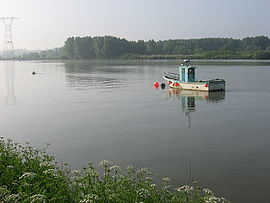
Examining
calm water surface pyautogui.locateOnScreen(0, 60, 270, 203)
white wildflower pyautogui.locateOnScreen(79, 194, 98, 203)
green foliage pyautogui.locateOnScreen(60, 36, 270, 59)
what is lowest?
calm water surface pyautogui.locateOnScreen(0, 60, 270, 203)

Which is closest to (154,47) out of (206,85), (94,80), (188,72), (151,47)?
(151,47)

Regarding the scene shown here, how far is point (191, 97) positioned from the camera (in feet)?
115

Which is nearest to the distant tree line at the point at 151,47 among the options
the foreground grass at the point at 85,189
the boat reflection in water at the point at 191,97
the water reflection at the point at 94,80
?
the water reflection at the point at 94,80

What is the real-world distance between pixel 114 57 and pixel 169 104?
6207 inches

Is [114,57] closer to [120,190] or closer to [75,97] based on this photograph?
[75,97]

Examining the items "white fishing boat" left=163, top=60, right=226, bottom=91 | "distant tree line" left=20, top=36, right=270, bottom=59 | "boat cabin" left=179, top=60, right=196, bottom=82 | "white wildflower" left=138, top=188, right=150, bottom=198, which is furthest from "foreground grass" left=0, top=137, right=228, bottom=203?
"distant tree line" left=20, top=36, right=270, bottom=59

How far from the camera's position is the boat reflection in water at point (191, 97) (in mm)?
28906

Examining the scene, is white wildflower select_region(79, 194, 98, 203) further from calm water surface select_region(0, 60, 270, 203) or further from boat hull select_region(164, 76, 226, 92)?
boat hull select_region(164, 76, 226, 92)

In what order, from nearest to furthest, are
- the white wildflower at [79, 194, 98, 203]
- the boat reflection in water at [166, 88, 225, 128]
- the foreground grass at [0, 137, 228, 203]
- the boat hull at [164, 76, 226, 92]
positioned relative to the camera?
the white wildflower at [79, 194, 98, 203], the foreground grass at [0, 137, 228, 203], the boat reflection in water at [166, 88, 225, 128], the boat hull at [164, 76, 226, 92]

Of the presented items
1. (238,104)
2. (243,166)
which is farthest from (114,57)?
(243,166)

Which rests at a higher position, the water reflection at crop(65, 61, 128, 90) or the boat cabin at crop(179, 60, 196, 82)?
the boat cabin at crop(179, 60, 196, 82)

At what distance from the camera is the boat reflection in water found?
94.8ft

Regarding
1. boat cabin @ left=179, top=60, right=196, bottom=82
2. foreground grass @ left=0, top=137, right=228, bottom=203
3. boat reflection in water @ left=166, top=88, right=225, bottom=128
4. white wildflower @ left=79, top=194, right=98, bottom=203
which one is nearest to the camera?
white wildflower @ left=79, top=194, right=98, bottom=203

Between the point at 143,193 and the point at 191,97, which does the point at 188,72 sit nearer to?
the point at 191,97
